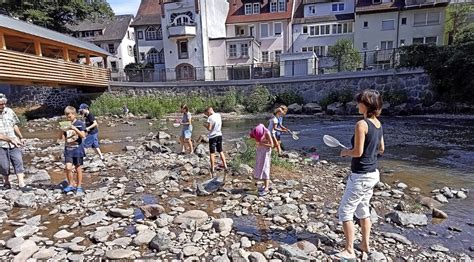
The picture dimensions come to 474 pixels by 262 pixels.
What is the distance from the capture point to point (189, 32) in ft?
125

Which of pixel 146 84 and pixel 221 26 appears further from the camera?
pixel 221 26

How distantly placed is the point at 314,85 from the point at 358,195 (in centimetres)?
2391

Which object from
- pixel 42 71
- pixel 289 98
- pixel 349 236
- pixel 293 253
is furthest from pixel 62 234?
pixel 289 98

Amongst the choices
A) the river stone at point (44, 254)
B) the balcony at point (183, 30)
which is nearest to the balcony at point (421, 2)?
the balcony at point (183, 30)

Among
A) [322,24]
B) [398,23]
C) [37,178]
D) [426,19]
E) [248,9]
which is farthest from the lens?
[248,9]

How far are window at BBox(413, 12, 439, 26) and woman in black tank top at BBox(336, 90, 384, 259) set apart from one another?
1506 inches

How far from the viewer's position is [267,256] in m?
4.35

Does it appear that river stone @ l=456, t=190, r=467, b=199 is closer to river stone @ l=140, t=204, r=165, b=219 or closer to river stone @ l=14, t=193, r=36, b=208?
river stone @ l=140, t=204, r=165, b=219

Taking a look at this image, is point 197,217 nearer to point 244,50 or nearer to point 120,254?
point 120,254

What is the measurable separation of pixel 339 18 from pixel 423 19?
8.93 metres

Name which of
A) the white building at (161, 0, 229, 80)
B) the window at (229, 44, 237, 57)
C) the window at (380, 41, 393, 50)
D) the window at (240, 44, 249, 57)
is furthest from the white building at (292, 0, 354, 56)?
the white building at (161, 0, 229, 80)

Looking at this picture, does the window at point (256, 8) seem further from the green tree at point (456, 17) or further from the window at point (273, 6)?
the green tree at point (456, 17)

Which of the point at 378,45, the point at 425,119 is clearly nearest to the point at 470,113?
the point at 425,119

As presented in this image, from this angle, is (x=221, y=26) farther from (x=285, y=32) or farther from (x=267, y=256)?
(x=267, y=256)
